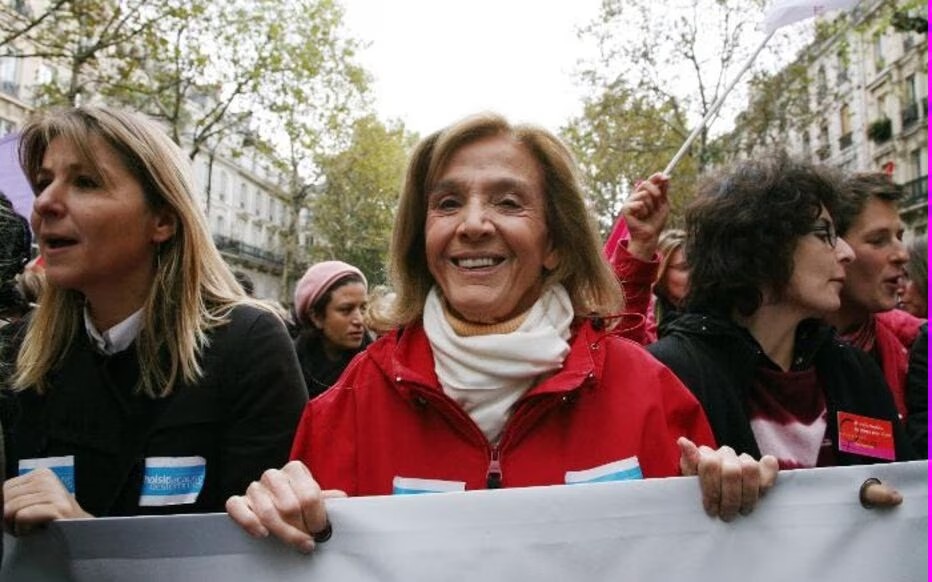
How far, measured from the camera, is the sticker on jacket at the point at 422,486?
1.84 m

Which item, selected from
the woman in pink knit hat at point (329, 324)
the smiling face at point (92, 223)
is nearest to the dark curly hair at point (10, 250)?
the smiling face at point (92, 223)

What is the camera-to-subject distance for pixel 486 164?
2156mm

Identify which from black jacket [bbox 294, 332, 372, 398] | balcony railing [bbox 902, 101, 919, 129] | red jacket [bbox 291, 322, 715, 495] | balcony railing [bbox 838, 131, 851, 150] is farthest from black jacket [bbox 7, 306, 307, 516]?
balcony railing [bbox 838, 131, 851, 150]

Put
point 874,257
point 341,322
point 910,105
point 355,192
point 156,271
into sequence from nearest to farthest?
point 156,271 < point 874,257 < point 341,322 < point 355,192 < point 910,105

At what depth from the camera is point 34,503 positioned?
166 cm

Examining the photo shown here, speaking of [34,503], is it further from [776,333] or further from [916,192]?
[916,192]

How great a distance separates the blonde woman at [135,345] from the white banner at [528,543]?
360mm

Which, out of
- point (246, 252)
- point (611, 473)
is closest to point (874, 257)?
point (611, 473)

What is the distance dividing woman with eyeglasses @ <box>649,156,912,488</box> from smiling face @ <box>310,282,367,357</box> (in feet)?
9.53

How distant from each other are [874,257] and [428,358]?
207cm

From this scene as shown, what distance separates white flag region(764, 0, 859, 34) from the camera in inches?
122

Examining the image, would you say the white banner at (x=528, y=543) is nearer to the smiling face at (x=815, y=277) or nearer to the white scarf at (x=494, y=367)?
the white scarf at (x=494, y=367)

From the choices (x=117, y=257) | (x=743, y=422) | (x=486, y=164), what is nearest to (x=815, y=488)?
(x=743, y=422)

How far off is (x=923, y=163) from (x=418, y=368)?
132 ft
